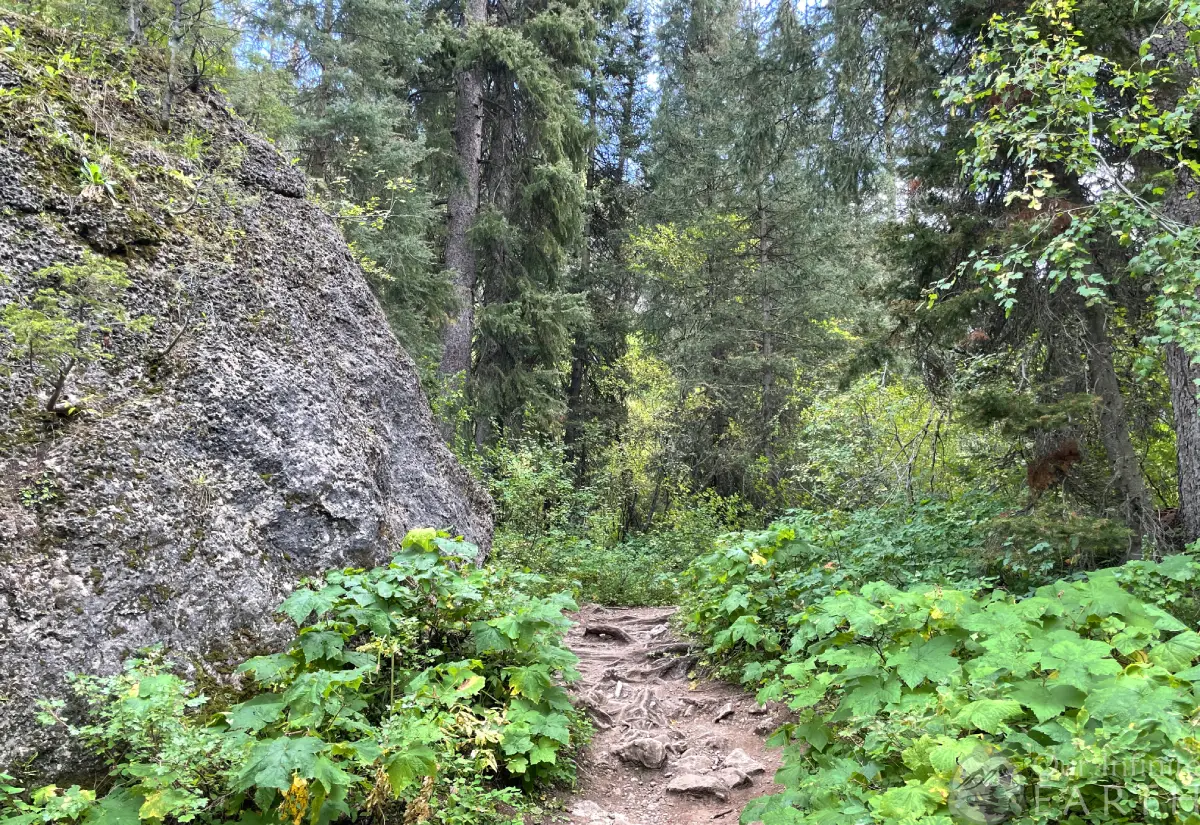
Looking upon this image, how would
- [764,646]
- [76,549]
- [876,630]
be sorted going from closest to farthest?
[76,549] → [876,630] → [764,646]

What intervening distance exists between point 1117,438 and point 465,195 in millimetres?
11160

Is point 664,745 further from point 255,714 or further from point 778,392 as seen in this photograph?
point 778,392

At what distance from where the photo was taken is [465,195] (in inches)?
514

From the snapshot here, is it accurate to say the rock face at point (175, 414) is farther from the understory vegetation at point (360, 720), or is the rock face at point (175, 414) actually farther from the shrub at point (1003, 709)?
the shrub at point (1003, 709)

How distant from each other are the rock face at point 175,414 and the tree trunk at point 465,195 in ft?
21.6

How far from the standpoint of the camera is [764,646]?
5852 millimetres

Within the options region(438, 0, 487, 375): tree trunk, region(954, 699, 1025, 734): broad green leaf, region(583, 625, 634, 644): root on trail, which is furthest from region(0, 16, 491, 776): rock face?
region(438, 0, 487, 375): tree trunk

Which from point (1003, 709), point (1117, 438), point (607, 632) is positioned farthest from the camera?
point (607, 632)

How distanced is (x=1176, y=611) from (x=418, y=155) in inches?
410

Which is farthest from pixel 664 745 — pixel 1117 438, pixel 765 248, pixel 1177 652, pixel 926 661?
pixel 765 248

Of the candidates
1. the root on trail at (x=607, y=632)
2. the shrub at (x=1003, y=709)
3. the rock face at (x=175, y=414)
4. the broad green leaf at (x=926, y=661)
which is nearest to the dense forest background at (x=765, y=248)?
the rock face at (x=175, y=414)

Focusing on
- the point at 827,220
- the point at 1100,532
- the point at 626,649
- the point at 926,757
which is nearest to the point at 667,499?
the point at 827,220

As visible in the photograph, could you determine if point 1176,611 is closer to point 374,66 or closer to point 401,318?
point 401,318

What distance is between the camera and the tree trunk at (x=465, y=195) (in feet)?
41.6
